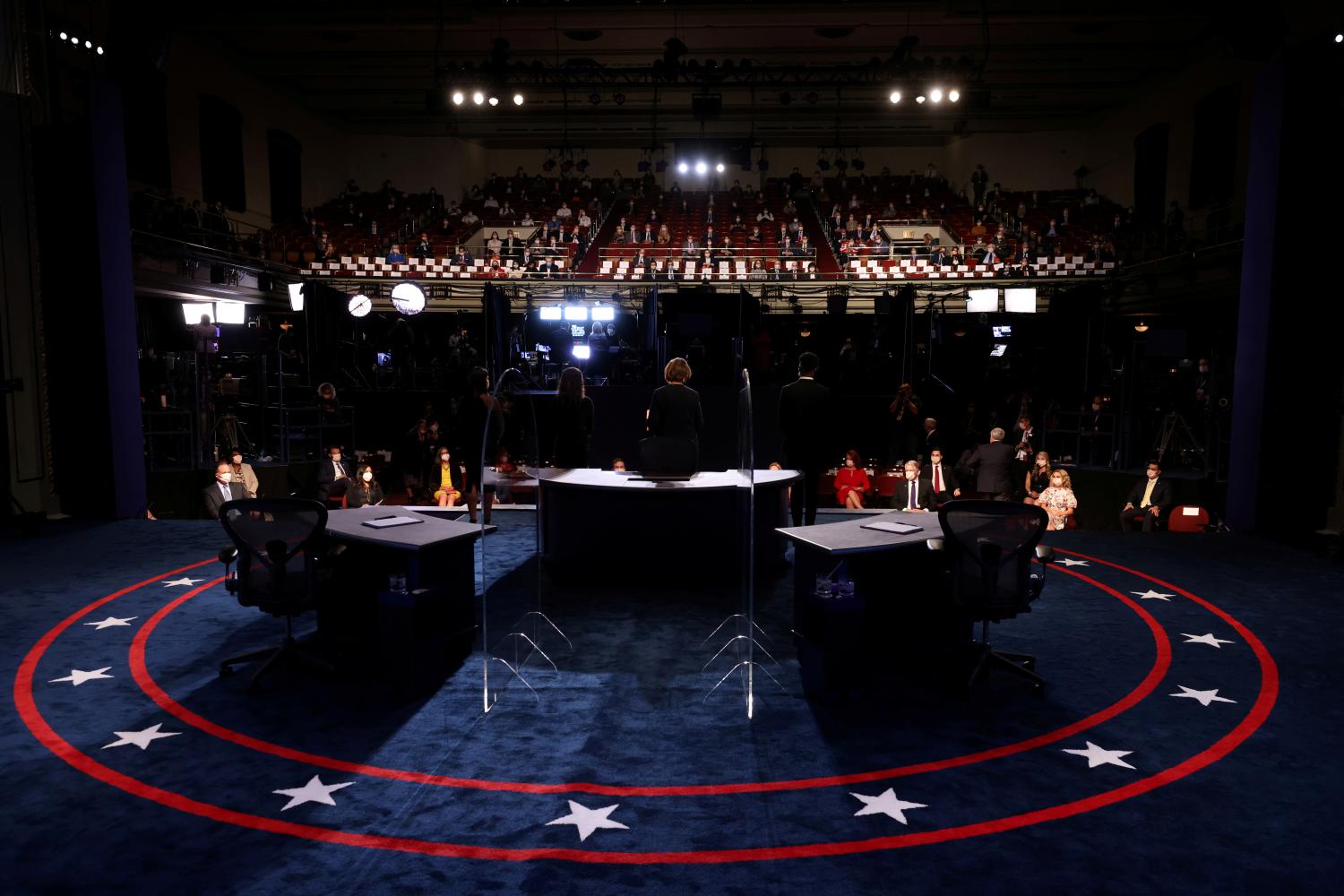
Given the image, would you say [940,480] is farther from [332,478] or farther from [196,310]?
[196,310]

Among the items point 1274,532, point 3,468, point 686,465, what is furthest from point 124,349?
point 1274,532

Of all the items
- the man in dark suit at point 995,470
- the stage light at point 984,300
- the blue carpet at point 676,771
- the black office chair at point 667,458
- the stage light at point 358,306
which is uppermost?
the stage light at point 984,300

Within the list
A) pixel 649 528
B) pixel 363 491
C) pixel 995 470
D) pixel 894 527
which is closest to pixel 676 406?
pixel 649 528

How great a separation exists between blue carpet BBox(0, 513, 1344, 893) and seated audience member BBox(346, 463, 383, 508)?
4529mm

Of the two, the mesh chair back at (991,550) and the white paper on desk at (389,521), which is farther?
the white paper on desk at (389,521)

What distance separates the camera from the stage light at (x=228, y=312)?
1448 centimetres

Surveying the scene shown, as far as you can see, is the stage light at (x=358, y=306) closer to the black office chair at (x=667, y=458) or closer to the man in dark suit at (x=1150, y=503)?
the black office chair at (x=667, y=458)

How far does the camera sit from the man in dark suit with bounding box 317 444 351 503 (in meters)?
10.3

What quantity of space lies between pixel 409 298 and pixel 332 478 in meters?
5.74

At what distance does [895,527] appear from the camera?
4637 mm

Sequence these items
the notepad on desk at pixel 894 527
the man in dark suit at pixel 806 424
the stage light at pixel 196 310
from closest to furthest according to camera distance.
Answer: the notepad on desk at pixel 894 527 < the man in dark suit at pixel 806 424 < the stage light at pixel 196 310

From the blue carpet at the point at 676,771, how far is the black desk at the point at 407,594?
20 centimetres

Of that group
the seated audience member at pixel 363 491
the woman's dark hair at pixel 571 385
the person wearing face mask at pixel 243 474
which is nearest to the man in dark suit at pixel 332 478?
the seated audience member at pixel 363 491

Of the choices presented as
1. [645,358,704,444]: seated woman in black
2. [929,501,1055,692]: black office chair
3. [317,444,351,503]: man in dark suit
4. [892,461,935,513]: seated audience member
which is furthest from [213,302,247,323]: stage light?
[929,501,1055,692]: black office chair
